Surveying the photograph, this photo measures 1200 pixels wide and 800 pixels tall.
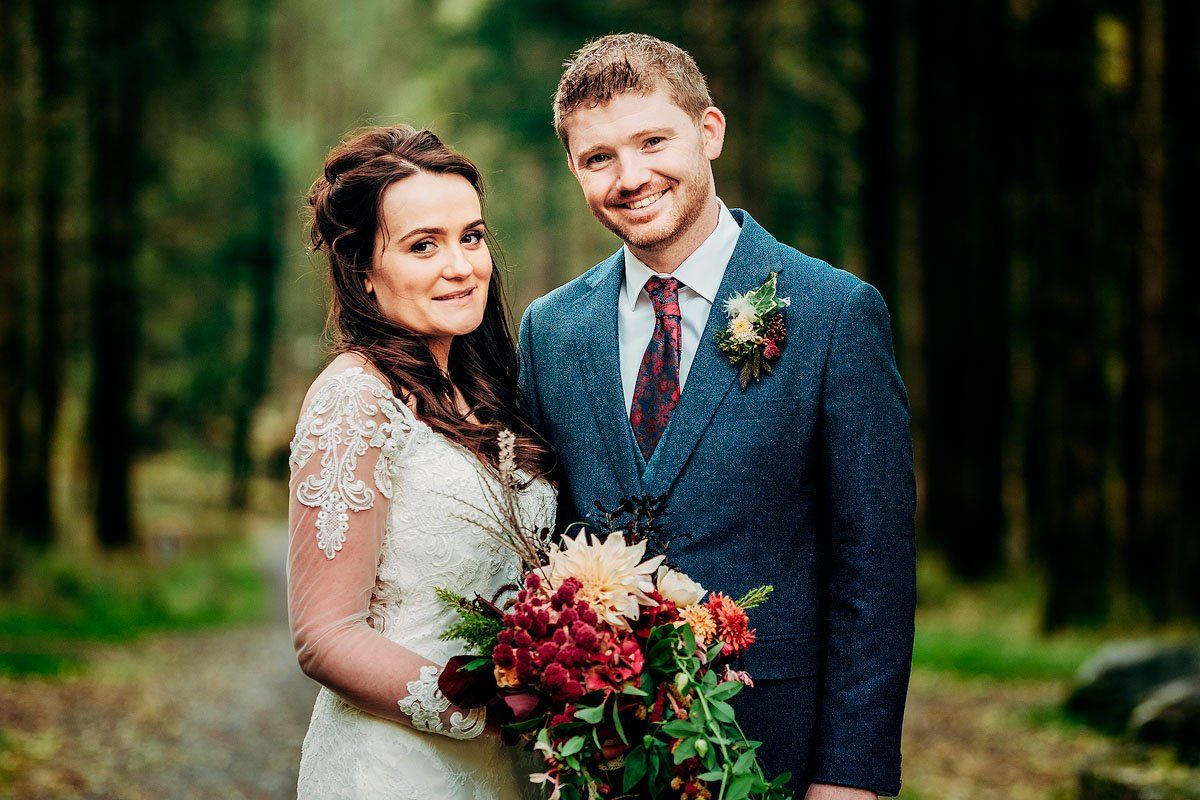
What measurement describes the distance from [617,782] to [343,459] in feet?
3.43

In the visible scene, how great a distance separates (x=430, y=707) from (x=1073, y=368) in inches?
346

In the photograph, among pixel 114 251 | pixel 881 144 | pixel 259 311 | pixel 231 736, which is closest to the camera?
pixel 231 736

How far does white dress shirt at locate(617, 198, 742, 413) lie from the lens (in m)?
3.35

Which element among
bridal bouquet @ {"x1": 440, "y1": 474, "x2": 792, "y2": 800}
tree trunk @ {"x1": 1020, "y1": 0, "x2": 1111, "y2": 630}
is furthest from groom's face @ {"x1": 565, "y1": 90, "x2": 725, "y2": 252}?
tree trunk @ {"x1": 1020, "y1": 0, "x2": 1111, "y2": 630}

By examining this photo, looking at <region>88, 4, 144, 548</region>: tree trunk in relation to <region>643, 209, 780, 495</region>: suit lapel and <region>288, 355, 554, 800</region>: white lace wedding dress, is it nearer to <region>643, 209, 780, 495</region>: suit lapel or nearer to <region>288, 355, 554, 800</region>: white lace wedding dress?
<region>288, 355, 554, 800</region>: white lace wedding dress

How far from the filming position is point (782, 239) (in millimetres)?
15945

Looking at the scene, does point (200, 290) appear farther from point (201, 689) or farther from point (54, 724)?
point (54, 724)

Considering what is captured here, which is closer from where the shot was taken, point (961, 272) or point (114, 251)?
point (961, 272)

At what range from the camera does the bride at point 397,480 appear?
299 centimetres

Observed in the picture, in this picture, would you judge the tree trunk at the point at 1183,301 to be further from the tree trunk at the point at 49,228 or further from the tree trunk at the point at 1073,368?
the tree trunk at the point at 49,228

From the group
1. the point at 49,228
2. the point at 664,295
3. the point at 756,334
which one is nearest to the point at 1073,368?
the point at 664,295

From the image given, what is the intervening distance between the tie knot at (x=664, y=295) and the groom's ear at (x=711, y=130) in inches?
14.7

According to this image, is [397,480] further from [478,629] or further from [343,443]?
[478,629]

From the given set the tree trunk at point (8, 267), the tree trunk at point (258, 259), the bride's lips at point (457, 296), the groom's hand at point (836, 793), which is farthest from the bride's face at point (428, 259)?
the tree trunk at point (258, 259)
